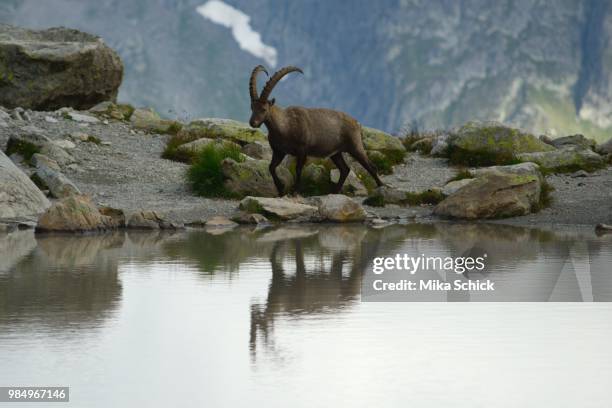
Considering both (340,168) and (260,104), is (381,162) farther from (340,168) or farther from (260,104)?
(260,104)

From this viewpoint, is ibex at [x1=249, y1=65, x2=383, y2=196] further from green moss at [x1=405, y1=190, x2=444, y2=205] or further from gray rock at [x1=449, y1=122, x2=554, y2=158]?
gray rock at [x1=449, y1=122, x2=554, y2=158]

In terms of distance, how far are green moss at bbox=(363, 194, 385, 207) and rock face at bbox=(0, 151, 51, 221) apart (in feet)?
19.7

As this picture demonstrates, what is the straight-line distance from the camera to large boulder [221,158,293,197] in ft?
74.7

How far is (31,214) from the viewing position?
63.1 feet

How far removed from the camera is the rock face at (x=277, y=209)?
795 inches

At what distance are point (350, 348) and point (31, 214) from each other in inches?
491

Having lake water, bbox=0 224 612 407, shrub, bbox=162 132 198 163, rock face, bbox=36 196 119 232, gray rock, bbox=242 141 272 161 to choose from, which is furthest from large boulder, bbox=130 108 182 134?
lake water, bbox=0 224 612 407

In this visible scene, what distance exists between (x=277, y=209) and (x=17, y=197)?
14.3 ft

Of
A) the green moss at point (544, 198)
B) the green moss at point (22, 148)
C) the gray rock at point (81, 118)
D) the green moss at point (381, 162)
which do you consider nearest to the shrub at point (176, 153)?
the gray rock at point (81, 118)

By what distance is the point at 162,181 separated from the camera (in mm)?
24469

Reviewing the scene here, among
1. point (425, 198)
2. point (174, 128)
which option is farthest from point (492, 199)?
point (174, 128)

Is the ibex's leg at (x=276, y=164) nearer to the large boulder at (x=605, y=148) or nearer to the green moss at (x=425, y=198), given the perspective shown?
the green moss at (x=425, y=198)

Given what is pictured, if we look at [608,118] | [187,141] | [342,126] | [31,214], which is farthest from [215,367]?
[608,118]

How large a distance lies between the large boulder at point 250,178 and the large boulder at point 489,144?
23.6ft
